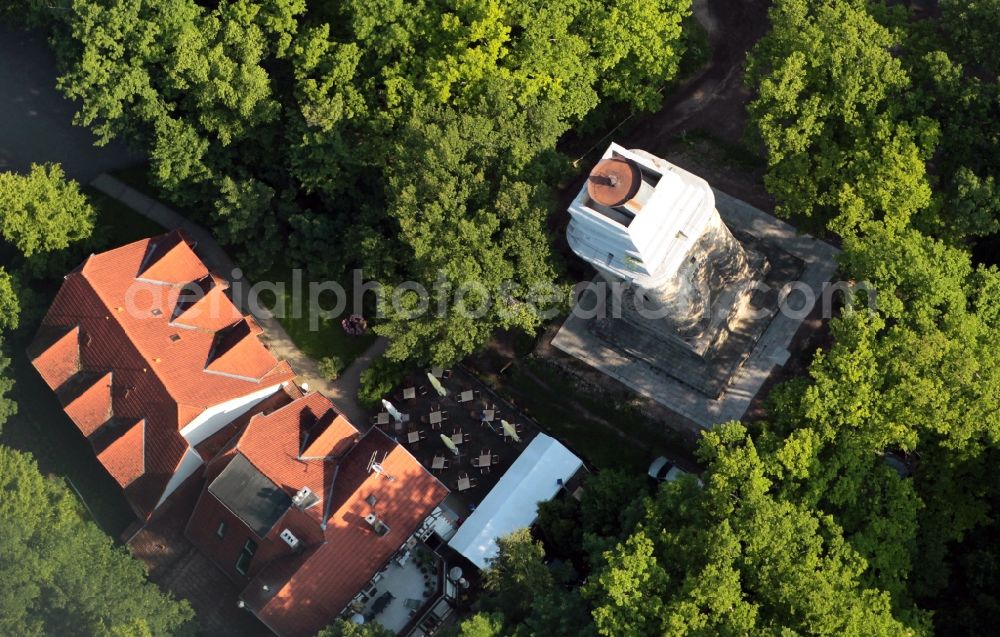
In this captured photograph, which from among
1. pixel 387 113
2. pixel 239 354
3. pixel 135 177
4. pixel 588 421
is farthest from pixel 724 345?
pixel 135 177

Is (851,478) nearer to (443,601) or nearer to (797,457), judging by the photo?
(797,457)

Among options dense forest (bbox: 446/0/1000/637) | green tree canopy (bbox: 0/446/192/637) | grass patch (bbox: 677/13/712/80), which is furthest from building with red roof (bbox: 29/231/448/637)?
grass patch (bbox: 677/13/712/80)

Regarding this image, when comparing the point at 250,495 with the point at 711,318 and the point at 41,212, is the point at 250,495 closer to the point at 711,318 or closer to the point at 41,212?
the point at 41,212

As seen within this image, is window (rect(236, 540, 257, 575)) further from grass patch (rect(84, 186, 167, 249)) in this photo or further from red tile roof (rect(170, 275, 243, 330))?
grass patch (rect(84, 186, 167, 249))

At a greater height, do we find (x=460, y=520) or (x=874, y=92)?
(x=874, y=92)

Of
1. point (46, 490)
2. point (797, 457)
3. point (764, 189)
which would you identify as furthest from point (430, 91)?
point (46, 490)

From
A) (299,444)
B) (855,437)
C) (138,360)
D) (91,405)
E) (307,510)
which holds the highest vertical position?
(855,437)
